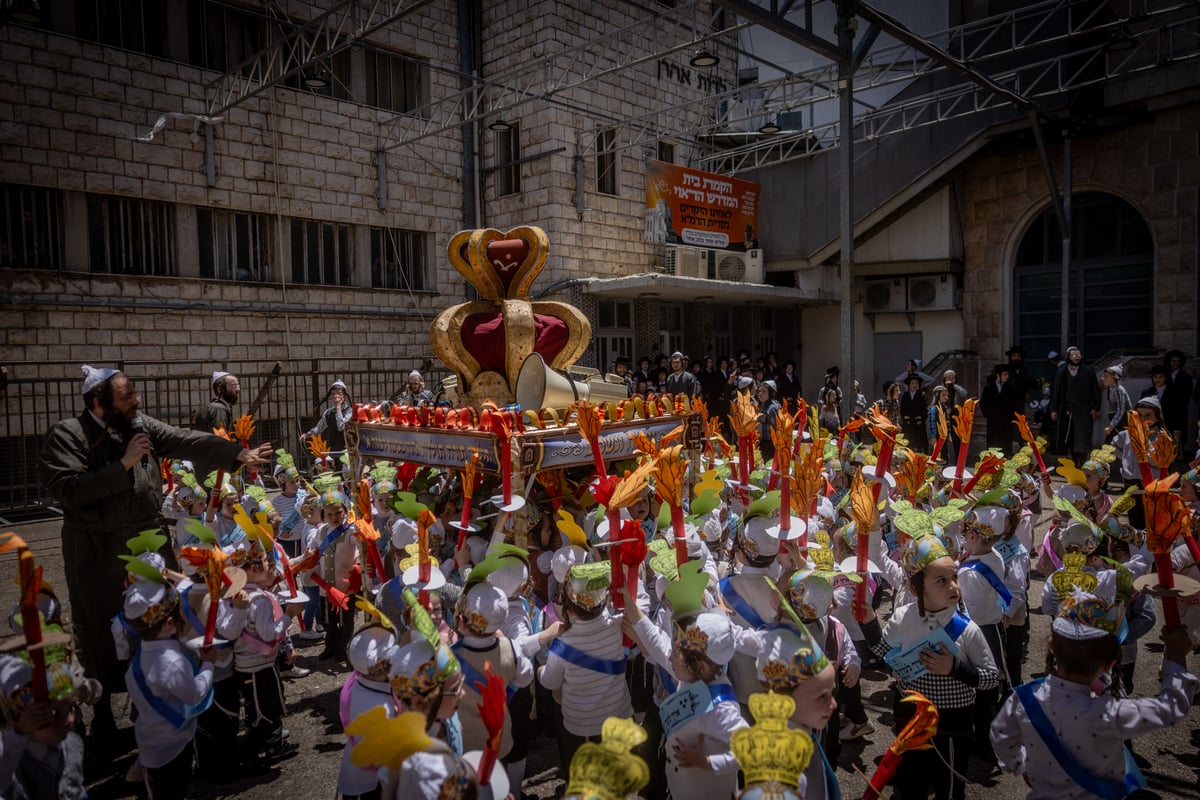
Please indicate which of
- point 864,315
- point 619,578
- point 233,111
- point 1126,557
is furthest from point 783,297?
point 619,578

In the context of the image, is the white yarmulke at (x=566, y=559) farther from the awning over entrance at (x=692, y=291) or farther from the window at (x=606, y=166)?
the window at (x=606, y=166)

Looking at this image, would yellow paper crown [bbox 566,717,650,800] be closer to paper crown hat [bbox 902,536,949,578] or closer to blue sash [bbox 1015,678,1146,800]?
blue sash [bbox 1015,678,1146,800]

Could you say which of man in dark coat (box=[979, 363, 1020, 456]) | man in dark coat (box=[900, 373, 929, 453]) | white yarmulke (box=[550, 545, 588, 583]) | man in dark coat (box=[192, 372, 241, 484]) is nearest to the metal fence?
man in dark coat (box=[192, 372, 241, 484])

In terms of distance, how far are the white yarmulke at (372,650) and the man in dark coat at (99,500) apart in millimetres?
1903

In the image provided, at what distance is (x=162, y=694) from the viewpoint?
312 cm

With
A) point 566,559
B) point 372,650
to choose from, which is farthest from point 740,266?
point 372,650

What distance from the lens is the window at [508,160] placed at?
1573cm

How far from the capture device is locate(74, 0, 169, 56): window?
36.7ft

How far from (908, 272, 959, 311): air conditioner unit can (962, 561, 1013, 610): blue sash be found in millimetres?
15438

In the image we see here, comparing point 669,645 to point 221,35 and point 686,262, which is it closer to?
point 221,35

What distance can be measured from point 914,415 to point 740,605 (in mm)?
9146

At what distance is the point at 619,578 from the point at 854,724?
5.76 ft

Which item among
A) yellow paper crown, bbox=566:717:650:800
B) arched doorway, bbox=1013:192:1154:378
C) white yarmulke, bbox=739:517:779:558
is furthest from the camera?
arched doorway, bbox=1013:192:1154:378

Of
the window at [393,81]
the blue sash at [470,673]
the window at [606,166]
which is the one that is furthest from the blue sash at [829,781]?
the window at [606,166]
